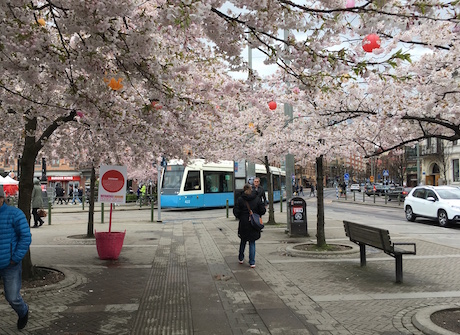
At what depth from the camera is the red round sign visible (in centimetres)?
966

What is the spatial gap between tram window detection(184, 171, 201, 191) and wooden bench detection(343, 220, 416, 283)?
18709 mm

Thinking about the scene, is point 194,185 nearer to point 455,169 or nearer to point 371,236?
point 371,236

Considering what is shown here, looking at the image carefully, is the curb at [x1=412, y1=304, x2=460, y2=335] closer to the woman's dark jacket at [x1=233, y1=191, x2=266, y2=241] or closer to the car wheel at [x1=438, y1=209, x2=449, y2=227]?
the woman's dark jacket at [x1=233, y1=191, x2=266, y2=241]

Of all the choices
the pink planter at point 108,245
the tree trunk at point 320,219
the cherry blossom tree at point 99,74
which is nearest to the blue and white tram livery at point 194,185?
the cherry blossom tree at point 99,74

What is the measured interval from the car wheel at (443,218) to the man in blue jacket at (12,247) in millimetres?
16081

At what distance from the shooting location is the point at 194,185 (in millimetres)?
27250

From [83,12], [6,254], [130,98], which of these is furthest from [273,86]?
[6,254]

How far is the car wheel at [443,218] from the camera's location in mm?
16425

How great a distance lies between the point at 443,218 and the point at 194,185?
15.3 metres

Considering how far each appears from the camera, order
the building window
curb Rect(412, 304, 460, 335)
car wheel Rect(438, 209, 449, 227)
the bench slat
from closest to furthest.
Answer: curb Rect(412, 304, 460, 335)
the bench slat
car wheel Rect(438, 209, 449, 227)
the building window

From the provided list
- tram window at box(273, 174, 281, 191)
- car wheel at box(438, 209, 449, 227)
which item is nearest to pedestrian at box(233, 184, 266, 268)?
car wheel at box(438, 209, 449, 227)

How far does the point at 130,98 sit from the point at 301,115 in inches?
207

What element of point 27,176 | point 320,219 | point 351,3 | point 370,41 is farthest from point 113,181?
point 351,3

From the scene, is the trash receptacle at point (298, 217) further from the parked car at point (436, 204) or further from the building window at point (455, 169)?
the building window at point (455, 169)
